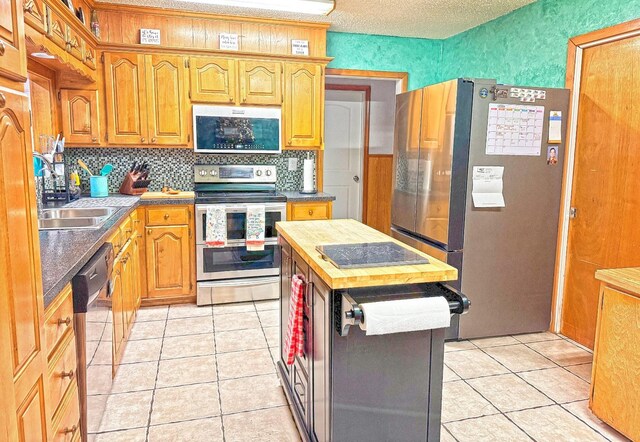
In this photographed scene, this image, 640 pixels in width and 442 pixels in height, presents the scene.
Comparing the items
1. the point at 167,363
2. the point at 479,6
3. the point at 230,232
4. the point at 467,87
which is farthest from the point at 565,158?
the point at 167,363

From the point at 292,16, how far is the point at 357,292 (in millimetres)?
3156

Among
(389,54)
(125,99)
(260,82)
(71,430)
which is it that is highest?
(389,54)

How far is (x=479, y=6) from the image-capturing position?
367cm

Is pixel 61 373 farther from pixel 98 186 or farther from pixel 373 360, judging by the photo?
pixel 98 186

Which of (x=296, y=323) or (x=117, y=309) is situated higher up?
(x=296, y=323)

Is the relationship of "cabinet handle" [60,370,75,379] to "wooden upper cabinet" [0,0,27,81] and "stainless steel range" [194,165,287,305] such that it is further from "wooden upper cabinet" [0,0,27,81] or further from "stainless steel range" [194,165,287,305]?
"stainless steel range" [194,165,287,305]

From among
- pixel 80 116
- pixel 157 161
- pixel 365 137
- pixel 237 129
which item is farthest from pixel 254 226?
pixel 365 137

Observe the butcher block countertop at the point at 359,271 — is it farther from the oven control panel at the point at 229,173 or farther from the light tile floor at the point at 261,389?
the oven control panel at the point at 229,173

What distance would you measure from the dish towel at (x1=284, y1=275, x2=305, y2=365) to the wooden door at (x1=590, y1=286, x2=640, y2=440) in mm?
1457

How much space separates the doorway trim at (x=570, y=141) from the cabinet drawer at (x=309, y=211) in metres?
1.89

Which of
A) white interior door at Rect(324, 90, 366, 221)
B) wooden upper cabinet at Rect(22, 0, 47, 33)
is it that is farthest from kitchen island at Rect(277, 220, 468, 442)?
white interior door at Rect(324, 90, 366, 221)

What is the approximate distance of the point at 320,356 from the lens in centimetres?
177

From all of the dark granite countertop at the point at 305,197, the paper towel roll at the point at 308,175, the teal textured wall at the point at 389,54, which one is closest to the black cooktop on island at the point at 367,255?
the dark granite countertop at the point at 305,197

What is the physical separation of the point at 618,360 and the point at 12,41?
2567mm
